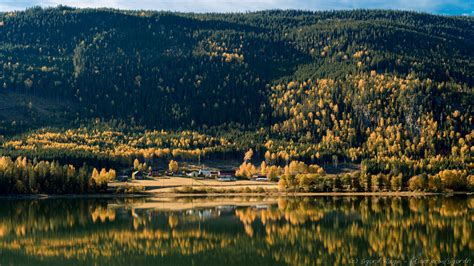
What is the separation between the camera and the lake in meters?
81.4

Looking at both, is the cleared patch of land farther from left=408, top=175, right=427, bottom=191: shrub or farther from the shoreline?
left=408, top=175, right=427, bottom=191: shrub

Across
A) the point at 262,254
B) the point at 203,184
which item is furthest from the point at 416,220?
the point at 203,184

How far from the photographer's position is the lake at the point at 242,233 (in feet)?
267

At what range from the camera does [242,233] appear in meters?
99.8

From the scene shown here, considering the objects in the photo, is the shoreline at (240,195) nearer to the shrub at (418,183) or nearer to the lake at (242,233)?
the shrub at (418,183)

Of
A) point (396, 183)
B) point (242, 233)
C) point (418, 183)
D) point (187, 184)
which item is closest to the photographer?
point (242, 233)

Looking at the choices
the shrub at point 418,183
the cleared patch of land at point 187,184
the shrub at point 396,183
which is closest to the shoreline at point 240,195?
the shrub at point 418,183

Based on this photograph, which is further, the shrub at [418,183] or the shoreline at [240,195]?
the shrub at [418,183]

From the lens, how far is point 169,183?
19000cm

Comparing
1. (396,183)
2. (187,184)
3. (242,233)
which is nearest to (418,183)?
(396,183)

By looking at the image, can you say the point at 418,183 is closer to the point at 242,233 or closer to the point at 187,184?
the point at 187,184

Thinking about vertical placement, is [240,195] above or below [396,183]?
below

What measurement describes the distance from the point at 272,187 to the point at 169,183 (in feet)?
93.3

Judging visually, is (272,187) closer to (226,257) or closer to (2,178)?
(2,178)
